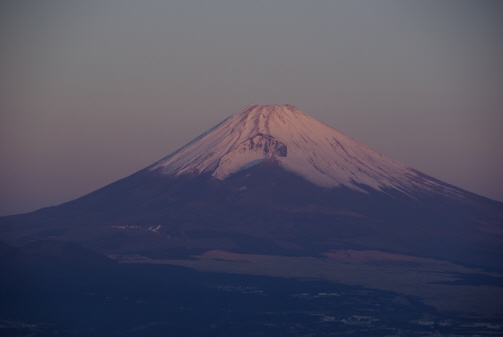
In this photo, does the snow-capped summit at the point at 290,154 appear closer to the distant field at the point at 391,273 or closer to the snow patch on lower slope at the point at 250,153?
the snow patch on lower slope at the point at 250,153

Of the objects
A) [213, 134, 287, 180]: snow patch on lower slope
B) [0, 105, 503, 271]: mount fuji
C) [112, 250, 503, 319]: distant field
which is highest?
[213, 134, 287, 180]: snow patch on lower slope

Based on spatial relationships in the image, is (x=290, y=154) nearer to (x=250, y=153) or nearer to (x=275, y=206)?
(x=250, y=153)

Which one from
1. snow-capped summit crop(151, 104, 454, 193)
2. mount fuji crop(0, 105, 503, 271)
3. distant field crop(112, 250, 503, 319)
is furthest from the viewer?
snow-capped summit crop(151, 104, 454, 193)

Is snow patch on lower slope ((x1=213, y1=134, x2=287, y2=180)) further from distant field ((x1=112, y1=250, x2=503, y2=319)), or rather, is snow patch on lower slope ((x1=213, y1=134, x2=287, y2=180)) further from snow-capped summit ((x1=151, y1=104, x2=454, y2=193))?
distant field ((x1=112, y1=250, x2=503, y2=319))

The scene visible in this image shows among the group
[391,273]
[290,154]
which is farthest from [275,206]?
[391,273]

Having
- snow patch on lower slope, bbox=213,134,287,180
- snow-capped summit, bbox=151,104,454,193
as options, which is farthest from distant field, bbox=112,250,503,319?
snow patch on lower slope, bbox=213,134,287,180

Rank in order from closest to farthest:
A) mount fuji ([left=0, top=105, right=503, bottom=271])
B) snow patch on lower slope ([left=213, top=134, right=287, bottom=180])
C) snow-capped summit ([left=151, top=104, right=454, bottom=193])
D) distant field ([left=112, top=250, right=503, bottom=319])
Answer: distant field ([left=112, top=250, right=503, bottom=319]), mount fuji ([left=0, top=105, right=503, bottom=271]), snow patch on lower slope ([left=213, top=134, right=287, bottom=180]), snow-capped summit ([left=151, top=104, right=454, bottom=193])
